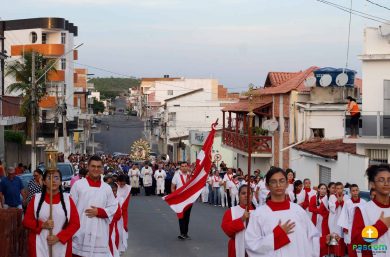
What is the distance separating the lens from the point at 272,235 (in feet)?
27.5

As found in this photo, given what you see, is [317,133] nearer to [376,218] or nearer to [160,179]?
[160,179]

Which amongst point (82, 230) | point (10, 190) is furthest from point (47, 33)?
point (82, 230)

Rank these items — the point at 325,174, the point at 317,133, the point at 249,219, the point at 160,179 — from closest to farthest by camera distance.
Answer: the point at 249,219 → the point at 325,174 → the point at 160,179 → the point at 317,133

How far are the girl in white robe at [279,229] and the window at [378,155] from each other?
22.2 metres

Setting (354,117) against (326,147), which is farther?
(326,147)

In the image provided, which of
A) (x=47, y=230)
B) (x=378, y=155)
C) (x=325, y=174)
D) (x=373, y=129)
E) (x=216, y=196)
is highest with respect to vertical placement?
(x=373, y=129)

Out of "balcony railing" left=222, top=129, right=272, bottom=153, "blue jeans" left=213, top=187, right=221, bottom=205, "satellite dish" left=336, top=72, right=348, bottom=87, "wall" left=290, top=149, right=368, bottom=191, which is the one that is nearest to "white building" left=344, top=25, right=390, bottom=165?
"wall" left=290, top=149, right=368, bottom=191

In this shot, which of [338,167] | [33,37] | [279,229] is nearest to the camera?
[279,229]

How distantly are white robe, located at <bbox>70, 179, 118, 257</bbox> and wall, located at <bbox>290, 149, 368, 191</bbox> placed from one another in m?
16.4

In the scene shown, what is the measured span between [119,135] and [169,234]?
105 m

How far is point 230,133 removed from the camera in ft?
168

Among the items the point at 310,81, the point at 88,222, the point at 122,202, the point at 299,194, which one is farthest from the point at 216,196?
the point at 88,222

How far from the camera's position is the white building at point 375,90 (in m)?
30.3

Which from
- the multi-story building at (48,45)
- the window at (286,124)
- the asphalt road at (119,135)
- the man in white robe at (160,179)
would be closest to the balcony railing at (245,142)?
the window at (286,124)
